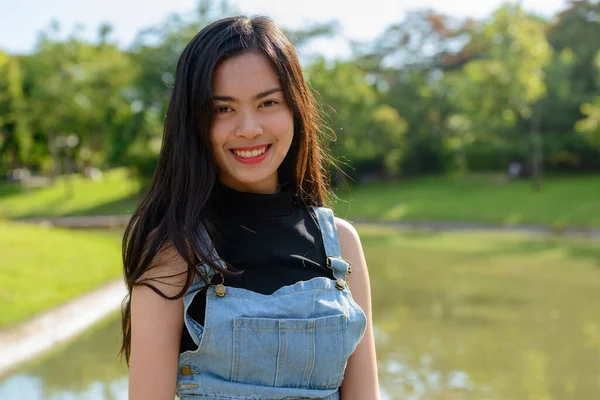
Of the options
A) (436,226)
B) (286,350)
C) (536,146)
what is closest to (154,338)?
(286,350)

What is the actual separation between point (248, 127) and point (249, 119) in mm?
18

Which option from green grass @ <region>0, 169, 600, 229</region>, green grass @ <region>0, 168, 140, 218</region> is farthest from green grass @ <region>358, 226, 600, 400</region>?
green grass @ <region>0, 168, 140, 218</region>

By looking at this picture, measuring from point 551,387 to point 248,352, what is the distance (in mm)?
4846

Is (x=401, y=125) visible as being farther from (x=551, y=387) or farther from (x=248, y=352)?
(x=248, y=352)

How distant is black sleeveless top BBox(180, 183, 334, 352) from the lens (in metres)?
1.43

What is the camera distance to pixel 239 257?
1.44 meters

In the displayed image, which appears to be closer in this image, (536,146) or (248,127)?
(248,127)

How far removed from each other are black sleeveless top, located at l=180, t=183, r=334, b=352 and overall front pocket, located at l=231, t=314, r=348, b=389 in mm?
77

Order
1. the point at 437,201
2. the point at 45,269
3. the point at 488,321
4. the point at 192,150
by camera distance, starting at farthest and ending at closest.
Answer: the point at 437,201, the point at 45,269, the point at 488,321, the point at 192,150

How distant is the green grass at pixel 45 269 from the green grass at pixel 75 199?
35.2 feet

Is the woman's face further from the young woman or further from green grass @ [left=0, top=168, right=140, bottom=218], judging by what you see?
green grass @ [left=0, top=168, right=140, bottom=218]

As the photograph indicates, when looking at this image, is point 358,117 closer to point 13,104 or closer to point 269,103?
point 13,104

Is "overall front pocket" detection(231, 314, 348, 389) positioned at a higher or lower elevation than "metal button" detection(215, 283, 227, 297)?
lower

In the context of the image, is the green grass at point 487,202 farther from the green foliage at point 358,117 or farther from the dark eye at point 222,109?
the dark eye at point 222,109
